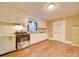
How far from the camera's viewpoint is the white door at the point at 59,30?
31.1 feet

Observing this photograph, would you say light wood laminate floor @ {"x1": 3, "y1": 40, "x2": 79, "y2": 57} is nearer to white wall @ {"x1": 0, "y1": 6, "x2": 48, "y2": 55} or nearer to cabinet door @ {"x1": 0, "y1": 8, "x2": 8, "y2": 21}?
white wall @ {"x1": 0, "y1": 6, "x2": 48, "y2": 55}

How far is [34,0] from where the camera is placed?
1354mm

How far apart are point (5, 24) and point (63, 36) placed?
223 inches

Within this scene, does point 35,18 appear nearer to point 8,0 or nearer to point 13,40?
point 13,40

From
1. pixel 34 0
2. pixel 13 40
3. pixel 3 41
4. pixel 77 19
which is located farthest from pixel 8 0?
pixel 77 19

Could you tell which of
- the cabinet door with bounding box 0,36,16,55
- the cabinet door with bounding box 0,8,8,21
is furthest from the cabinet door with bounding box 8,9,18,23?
the cabinet door with bounding box 0,36,16,55

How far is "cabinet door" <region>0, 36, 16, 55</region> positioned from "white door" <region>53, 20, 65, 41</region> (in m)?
5.68

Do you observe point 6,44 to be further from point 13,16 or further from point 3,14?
point 13,16

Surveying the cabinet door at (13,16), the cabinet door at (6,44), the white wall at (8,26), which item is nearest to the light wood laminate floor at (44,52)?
the cabinet door at (6,44)

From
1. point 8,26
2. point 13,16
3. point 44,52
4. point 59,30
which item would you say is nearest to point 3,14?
point 13,16

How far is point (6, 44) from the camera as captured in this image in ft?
14.0

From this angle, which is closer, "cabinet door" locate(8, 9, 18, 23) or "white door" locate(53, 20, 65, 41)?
"cabinet door" locate(8, 9, 18, 23)

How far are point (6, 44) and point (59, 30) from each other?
21.6ft

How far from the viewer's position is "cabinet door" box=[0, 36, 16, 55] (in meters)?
4.07
